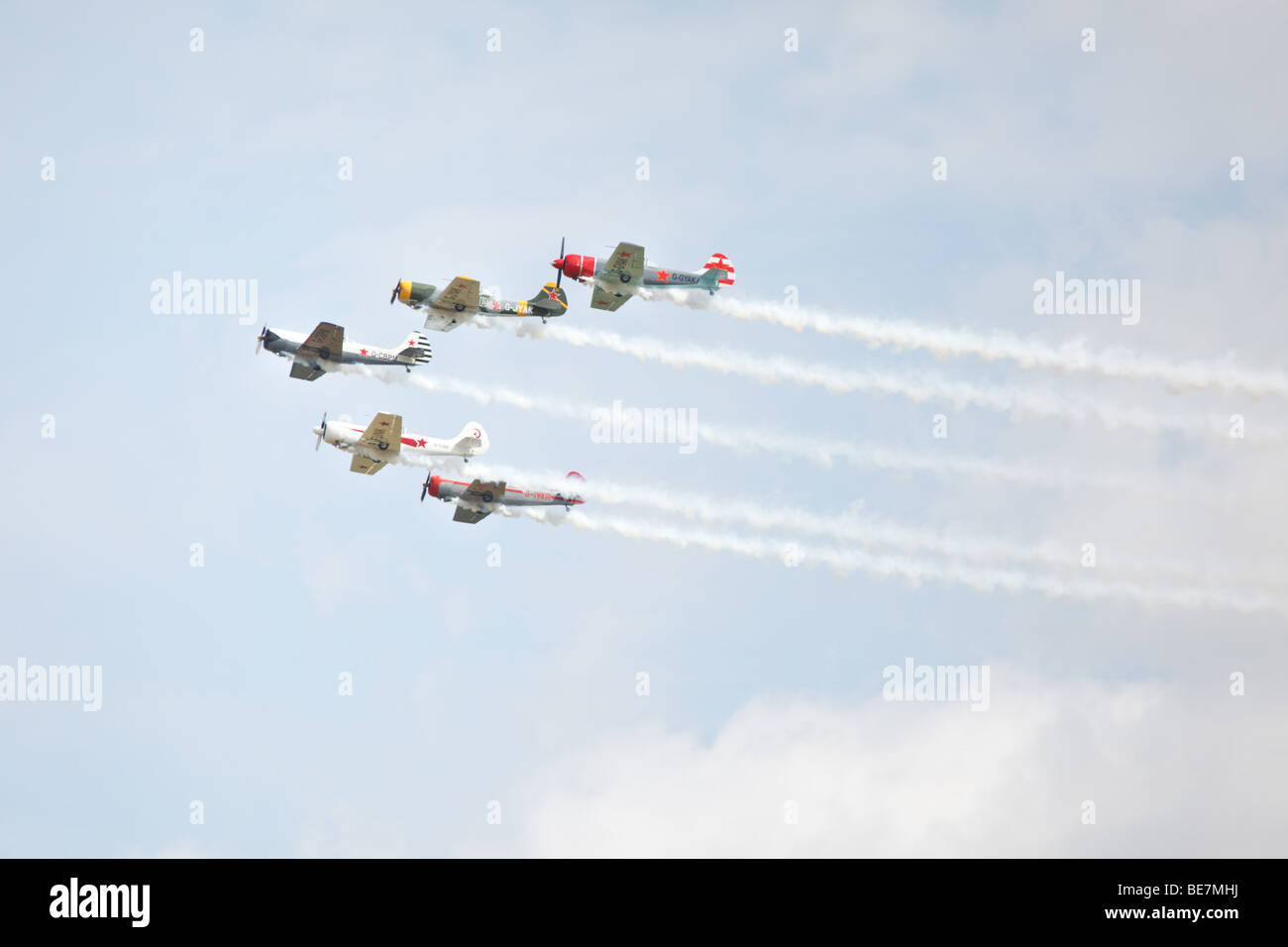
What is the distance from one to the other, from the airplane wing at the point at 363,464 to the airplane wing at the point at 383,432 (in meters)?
0.78

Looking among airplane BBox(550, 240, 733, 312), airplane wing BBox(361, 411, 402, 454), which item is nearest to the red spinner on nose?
airplane BBox(550, 240, 733, 312)

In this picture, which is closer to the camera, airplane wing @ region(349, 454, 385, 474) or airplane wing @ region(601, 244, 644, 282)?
airplane wing @ region(349, 454, 385, 474)

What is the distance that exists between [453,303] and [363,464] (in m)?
8.60

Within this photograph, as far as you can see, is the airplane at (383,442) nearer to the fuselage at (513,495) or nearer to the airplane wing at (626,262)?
the fuselage at (513,495)

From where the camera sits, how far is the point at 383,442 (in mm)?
79875

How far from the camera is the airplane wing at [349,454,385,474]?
80375 mm

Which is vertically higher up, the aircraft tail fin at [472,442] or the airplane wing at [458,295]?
the airplane wing at [458,295]

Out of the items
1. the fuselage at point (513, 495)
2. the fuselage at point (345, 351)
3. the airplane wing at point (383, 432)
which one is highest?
the fuselage at point (345, 351)

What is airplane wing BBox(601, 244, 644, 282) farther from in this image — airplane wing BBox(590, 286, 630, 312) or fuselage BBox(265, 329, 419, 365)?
fuselage BBox(265, 329, 419, 365)

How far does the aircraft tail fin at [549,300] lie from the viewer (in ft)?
280

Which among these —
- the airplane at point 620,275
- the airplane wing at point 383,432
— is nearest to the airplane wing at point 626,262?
the airplane at point 620,275

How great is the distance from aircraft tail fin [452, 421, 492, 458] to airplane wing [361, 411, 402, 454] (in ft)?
15.0

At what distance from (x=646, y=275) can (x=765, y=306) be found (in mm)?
6585

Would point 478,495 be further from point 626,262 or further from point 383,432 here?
point 626,262
